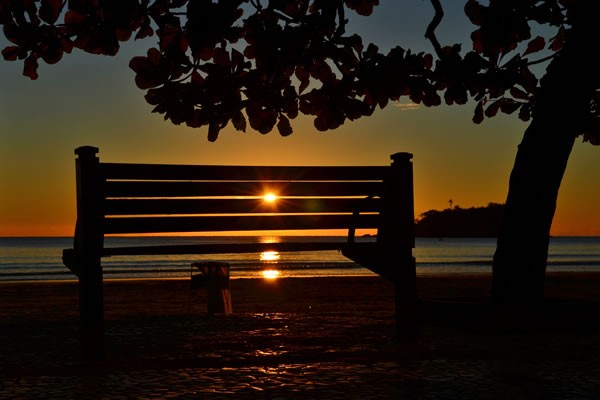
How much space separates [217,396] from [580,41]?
18.0ft

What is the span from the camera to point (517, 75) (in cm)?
812

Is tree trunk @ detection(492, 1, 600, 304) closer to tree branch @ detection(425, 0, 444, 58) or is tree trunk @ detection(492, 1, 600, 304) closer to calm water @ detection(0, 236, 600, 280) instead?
tree branch @ detection(425, 0, 444, 58)

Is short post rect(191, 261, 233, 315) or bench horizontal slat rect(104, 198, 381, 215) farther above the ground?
bench horizontal slat rect(104, 198, 381, 215)

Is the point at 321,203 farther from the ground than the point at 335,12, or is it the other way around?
the point at 335,12

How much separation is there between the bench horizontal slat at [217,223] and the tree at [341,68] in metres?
1.00

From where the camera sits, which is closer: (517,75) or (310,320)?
(517,75)

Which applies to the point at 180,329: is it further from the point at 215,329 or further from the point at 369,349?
the point at 369,349

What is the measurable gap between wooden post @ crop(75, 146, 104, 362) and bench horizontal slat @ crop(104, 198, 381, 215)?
16cm

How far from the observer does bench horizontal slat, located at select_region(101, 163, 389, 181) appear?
259 inches

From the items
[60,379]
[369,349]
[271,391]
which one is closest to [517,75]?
[369,349]

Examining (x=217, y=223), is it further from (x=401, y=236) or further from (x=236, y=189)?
(x=401, y=236)

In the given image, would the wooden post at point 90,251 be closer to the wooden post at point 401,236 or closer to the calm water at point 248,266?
the wooden post at point 401,236

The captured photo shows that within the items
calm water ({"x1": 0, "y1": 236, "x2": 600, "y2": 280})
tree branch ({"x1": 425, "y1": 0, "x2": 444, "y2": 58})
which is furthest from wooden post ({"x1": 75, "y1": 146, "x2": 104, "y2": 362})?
calm water ({"x1": 0, "y1": 236, "x2": 600, "y2": 280})

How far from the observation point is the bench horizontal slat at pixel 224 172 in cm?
658
